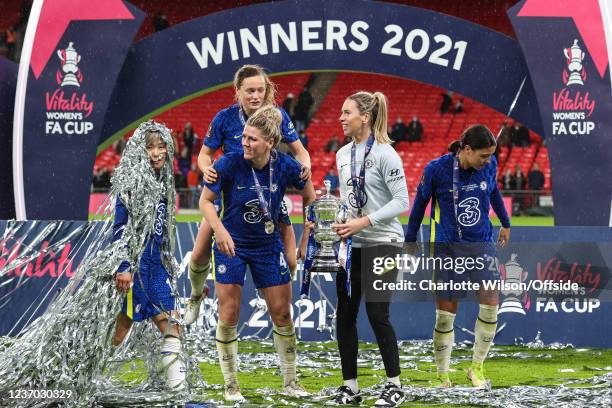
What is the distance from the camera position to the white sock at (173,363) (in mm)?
6273

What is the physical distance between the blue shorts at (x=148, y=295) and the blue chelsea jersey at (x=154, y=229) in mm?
49

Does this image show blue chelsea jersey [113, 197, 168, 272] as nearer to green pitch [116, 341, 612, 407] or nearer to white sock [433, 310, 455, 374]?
green pitch [116, 341, 612, 407]

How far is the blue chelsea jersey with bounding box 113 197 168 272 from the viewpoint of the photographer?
611 cm

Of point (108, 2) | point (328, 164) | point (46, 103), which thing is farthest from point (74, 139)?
point (328, 164)

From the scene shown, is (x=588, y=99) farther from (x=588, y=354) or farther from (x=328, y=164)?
(x=328, y=164)

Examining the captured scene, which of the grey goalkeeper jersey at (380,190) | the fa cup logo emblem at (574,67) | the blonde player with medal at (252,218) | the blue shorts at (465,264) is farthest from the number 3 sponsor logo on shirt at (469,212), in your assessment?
the fa cup logo emblem at (574,67)

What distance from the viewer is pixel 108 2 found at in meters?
11.5

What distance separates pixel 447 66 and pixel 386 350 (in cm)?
543

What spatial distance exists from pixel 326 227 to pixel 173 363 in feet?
4.16

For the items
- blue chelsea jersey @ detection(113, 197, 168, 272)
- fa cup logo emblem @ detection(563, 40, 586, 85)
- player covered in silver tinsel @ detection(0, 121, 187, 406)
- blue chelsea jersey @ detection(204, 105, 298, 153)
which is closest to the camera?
player covered in silver tinsel @ detection(0, 121, 187, 406)

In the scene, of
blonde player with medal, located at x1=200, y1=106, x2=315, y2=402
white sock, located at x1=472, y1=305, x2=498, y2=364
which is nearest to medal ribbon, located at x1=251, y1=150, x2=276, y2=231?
blonde player with medal, located at x1=200, y1=106, x2=315, y2=402

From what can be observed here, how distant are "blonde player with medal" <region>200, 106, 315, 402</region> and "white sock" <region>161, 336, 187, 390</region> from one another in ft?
1.12

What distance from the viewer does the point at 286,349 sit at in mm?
6688
